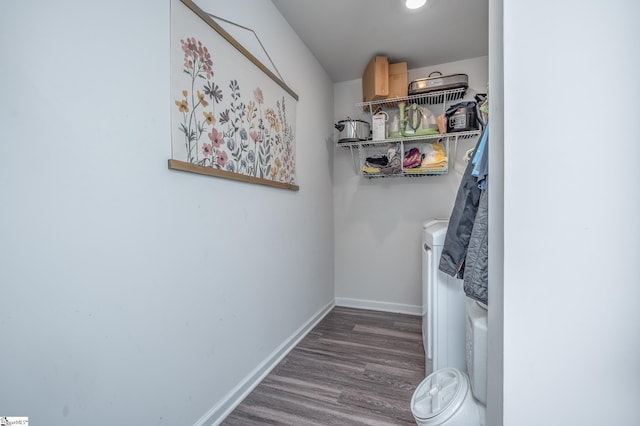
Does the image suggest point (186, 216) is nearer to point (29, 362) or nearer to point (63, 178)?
point (63, 178)

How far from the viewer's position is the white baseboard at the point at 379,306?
9.21 ft

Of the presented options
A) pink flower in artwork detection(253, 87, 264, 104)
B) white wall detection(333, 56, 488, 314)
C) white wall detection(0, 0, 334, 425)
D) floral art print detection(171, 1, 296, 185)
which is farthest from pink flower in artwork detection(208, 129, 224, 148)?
white wall detection(333, 56, 488, 314)

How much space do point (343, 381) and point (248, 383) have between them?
0.56 meters

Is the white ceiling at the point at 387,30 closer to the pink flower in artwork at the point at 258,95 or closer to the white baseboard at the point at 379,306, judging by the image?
the pink flower in artwork at the point at 258,95

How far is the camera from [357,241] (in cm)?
300

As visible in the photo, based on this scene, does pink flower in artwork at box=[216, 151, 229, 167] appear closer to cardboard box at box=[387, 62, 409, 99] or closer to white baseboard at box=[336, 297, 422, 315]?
cardboard box at box=[387, 62, 409, 99]

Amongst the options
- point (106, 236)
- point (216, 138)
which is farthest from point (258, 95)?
point (106, 236)

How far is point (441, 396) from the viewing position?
3.92ft

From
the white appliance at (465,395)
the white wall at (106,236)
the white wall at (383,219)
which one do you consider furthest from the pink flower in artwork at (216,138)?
the white wall at (383,219)

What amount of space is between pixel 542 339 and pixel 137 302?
1.21 meters

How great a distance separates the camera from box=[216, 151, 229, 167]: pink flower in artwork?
1377mm

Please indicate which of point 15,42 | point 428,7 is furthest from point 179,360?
point 428,7

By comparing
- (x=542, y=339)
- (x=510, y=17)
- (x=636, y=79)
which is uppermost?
(x=510, y=17)

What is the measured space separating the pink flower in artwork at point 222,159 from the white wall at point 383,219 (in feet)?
5.67
